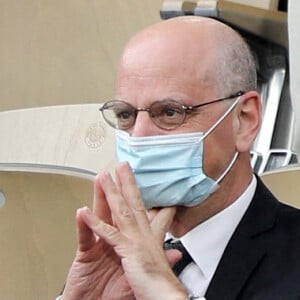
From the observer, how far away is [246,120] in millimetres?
1032

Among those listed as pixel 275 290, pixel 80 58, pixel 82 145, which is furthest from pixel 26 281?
pixel 80 58

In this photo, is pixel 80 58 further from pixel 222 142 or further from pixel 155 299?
pixel 155 299

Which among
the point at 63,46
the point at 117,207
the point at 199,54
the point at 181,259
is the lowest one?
the point at 63,46

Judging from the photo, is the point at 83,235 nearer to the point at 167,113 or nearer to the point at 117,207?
the point at 117,207

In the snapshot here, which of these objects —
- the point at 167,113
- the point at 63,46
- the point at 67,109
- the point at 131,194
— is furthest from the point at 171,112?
the point at 63,46

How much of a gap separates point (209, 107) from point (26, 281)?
65 centimetres

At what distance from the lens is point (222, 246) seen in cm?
100

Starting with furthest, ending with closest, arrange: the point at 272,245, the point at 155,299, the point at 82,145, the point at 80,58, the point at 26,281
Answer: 1. the point at 80,58
2. the point at 82,145
3. the point at 26,281
4. the point at 272,245
5. the point at 155,299

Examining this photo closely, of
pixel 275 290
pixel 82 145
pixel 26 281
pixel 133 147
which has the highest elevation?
pixel 133 147

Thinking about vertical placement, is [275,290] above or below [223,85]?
below

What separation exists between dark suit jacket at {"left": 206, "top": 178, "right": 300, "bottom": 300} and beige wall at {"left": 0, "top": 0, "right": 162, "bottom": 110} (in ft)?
4.37

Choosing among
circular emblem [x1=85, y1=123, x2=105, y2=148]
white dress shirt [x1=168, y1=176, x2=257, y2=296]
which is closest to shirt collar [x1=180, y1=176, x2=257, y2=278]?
white dress shirt [x1=168, y1=176, x2=257, y2=296]

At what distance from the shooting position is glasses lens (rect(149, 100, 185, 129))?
38.9 inches

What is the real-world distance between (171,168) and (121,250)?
0.16 metres
